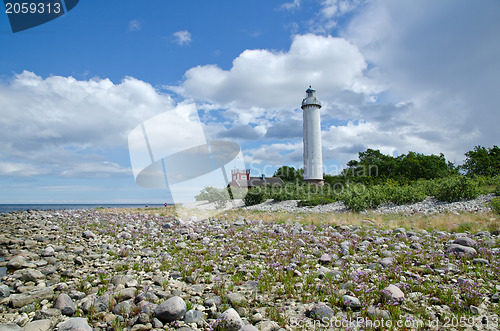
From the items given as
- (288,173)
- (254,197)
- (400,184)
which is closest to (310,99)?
(400,184)

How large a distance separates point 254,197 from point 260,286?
2471cm

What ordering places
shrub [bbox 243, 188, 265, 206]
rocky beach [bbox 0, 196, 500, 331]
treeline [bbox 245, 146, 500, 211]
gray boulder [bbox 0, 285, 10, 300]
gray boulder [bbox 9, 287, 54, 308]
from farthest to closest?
shrub [bbox 243, 188, 265, 206] → treeline [bbox 245, 146, 500, 211] → gray boulder [bbox 0, 285, 10, 300] → gray boulder [bbox 9, 287, 54, 308] → rocky beach [bbox 0, 196, 500, 331]

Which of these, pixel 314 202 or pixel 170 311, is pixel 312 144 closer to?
pixel 314 202

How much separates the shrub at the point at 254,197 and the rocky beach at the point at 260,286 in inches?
840

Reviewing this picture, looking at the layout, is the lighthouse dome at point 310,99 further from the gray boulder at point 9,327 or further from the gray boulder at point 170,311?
the gray boulder at point 9,327

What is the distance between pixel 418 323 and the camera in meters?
3.01

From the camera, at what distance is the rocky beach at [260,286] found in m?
3.18

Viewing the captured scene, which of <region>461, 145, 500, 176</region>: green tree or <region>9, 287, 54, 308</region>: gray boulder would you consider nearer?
<region>9, 287, 54, 308</region>: gray boulder

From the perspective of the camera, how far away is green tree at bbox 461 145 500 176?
101ft

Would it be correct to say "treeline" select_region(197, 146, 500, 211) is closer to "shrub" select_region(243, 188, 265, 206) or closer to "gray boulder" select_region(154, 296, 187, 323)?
"shrub" select_region(243, 188, 265, 206)

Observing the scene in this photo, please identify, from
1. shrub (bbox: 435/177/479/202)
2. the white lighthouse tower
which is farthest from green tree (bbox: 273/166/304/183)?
shrub (bbox: 435/177/479/202)

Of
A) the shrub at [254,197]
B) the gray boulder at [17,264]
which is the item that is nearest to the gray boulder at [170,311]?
the gray boulder at [17,264]

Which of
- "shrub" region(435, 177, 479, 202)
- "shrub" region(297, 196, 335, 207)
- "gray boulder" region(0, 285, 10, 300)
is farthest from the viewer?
"shrub" region(297, 196, 335, 207)

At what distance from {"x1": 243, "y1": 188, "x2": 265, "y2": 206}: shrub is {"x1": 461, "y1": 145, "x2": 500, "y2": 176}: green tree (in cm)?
2376
